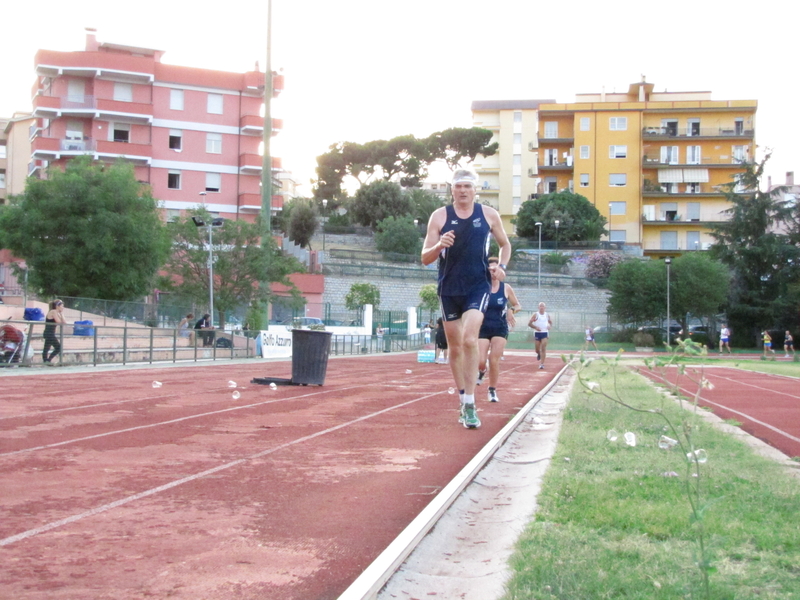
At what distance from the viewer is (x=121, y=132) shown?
178ft

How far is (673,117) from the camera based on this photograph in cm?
8512

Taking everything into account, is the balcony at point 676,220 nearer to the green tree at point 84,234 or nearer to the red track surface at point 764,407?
the green tree at point 84,234

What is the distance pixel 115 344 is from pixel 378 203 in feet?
215

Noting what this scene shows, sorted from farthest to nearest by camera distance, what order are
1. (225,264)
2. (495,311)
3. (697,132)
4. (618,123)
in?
(697,132) → (618,123) → (225,264) → (495,311)

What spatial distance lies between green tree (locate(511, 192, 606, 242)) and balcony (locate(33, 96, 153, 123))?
39.3m

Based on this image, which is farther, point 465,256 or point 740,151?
point 740,151

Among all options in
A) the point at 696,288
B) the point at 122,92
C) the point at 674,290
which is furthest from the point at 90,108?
the point at 696,288

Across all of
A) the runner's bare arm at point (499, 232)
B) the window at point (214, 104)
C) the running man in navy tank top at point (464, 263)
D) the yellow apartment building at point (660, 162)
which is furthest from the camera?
the yellow apartment building at point (660, 162)

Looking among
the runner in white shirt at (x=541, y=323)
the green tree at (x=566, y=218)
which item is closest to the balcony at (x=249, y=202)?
the green tree at (x=566, y=218)

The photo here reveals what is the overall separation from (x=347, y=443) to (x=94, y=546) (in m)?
3.32

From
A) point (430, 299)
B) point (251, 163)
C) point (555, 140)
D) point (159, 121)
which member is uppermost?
point (555, 140)

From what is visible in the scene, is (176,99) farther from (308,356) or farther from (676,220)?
(676,220)

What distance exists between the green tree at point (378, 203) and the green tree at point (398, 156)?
273 inches

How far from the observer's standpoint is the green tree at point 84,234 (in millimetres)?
37406
